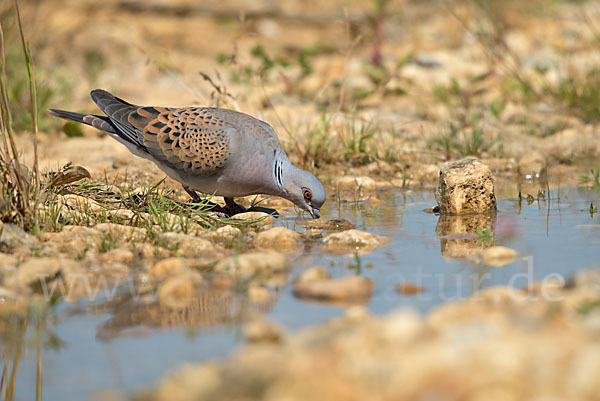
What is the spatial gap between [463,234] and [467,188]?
24.1 inches

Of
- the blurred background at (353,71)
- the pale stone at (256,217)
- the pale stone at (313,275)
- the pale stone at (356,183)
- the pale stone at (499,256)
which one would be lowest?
the pale stone at (313,275)

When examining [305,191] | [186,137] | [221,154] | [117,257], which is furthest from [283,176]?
[117,257]

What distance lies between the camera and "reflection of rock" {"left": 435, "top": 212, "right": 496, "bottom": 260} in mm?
4285

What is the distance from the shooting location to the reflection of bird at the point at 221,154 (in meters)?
5.17

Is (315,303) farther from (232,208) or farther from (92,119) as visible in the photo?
(92,119)

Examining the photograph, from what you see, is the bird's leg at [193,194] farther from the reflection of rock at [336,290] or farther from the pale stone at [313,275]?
the reflection of rock at [336,290]

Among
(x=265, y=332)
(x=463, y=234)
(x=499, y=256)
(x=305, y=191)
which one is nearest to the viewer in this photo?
(x=265, y=332)

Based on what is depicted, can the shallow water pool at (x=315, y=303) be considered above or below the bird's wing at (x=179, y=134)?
below

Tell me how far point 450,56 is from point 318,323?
319 inches

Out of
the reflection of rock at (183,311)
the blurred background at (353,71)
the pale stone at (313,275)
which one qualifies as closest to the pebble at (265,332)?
the reflection of rock at (183,311)

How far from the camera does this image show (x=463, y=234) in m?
4.65

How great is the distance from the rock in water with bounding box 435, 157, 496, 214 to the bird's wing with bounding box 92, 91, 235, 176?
4.92ft

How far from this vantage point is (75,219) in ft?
15.1

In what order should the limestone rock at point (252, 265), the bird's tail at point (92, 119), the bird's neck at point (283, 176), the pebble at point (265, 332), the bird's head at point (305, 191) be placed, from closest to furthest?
the pebble at point (265, 332), the limestone rock at point (252, 265), the bird's head at point (305, 191), the bird's neck at point (283, 176), the bird's tail at point (92, 119)
